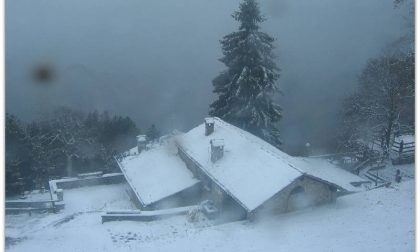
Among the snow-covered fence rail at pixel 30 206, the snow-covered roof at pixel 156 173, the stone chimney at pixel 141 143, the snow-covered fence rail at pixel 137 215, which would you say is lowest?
the snow-covered fence rail at pixel 30 206

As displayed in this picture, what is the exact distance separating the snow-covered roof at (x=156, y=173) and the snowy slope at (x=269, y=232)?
288 centimetres

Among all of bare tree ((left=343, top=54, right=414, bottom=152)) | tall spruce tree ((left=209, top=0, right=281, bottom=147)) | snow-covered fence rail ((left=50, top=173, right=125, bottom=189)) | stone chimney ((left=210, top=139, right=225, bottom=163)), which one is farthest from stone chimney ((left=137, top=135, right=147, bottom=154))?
bare tree ((left=343, top=54, right=414, bottom=152))

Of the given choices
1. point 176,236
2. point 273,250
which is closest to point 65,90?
point 176,236

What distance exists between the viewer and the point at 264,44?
104 ft

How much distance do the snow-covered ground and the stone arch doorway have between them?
0.34 metres

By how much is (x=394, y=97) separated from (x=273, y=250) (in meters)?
17.6

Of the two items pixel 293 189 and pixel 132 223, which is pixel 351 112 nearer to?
pixel 293 189

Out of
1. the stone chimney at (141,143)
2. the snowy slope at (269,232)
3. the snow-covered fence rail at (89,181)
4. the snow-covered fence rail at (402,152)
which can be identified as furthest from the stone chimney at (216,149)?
the snow-covered fence rail at (402,152)

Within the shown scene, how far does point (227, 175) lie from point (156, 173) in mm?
5753

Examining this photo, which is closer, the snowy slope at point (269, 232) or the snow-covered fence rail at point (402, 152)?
the snowy slope at point (269, 232)

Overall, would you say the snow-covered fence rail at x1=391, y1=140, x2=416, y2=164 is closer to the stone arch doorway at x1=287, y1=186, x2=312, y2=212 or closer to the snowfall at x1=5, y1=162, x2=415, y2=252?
the snowfall at x1=5, y1=162, x2=415, y2=252

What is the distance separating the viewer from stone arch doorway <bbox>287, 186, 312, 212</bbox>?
19516mm

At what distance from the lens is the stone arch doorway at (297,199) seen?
19.5 m

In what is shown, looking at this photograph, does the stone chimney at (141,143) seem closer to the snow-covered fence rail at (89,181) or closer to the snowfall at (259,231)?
the snow-covered fence rail at (89,181)
